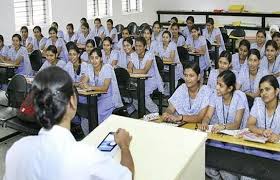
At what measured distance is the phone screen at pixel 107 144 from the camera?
1733 mm

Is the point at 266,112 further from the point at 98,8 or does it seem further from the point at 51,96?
the point at 98,8

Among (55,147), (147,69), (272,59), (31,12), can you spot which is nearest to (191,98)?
(147,69)

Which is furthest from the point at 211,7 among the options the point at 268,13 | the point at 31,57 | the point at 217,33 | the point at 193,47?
the point at 31,57

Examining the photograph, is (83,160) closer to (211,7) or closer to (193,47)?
(193,47)

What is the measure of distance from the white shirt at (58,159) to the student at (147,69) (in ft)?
12.1

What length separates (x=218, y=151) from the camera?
2975 millimetres

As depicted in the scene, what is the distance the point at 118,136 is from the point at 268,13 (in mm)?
9432

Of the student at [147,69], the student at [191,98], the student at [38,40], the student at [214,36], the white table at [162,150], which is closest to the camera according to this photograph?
the white table at [162,150]

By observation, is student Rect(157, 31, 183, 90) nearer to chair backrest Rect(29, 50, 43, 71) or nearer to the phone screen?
chair backrest Rect(29, 50, 43, 71)

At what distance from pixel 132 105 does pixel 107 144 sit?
10.1 ft

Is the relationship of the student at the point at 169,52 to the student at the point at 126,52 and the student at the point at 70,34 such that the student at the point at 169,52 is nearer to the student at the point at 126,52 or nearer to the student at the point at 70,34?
the student at the point at 126,52

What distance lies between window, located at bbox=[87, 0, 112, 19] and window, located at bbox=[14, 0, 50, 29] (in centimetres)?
154

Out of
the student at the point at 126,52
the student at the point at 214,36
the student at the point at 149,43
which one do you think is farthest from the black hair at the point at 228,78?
the student at the point at 214,36

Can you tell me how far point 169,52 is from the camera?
633 centimetres
